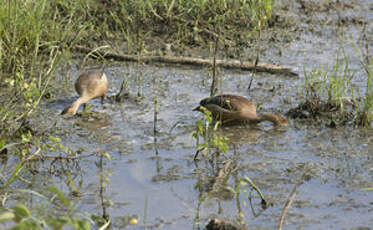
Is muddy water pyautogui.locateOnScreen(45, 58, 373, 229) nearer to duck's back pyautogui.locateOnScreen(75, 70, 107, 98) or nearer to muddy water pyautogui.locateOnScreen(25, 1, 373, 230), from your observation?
muddy water pyautogui.locateOnScreen(25, 1, 373, 230)

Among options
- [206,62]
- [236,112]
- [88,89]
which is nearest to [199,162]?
[236,112]

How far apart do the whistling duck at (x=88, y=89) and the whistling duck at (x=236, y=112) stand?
3.93 ft

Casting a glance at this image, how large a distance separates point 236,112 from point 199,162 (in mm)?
1003

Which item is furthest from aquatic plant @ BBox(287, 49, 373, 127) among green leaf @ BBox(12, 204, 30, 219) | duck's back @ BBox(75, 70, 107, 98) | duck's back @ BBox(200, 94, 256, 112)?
green leaf @ BBox(12, 204, 30, 219)

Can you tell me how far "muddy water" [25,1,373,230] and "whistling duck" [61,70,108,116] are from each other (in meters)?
0.14

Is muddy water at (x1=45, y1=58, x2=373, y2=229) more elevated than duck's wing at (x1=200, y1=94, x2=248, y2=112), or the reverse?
duck's wing at (x1=200, y1=94, x2=248, y2=112)

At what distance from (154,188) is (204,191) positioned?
39cm

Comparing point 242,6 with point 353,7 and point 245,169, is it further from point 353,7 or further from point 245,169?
point 245,169

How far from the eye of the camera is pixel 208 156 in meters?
5.39

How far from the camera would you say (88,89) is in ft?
21.6

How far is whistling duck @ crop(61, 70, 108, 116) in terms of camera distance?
21.2 feet

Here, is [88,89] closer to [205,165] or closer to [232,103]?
[232,103]

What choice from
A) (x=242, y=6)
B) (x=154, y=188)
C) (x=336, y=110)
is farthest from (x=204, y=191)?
(x=242, y=6)

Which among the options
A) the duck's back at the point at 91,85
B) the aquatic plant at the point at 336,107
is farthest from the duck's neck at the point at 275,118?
the duck's back at the point at 91,85
